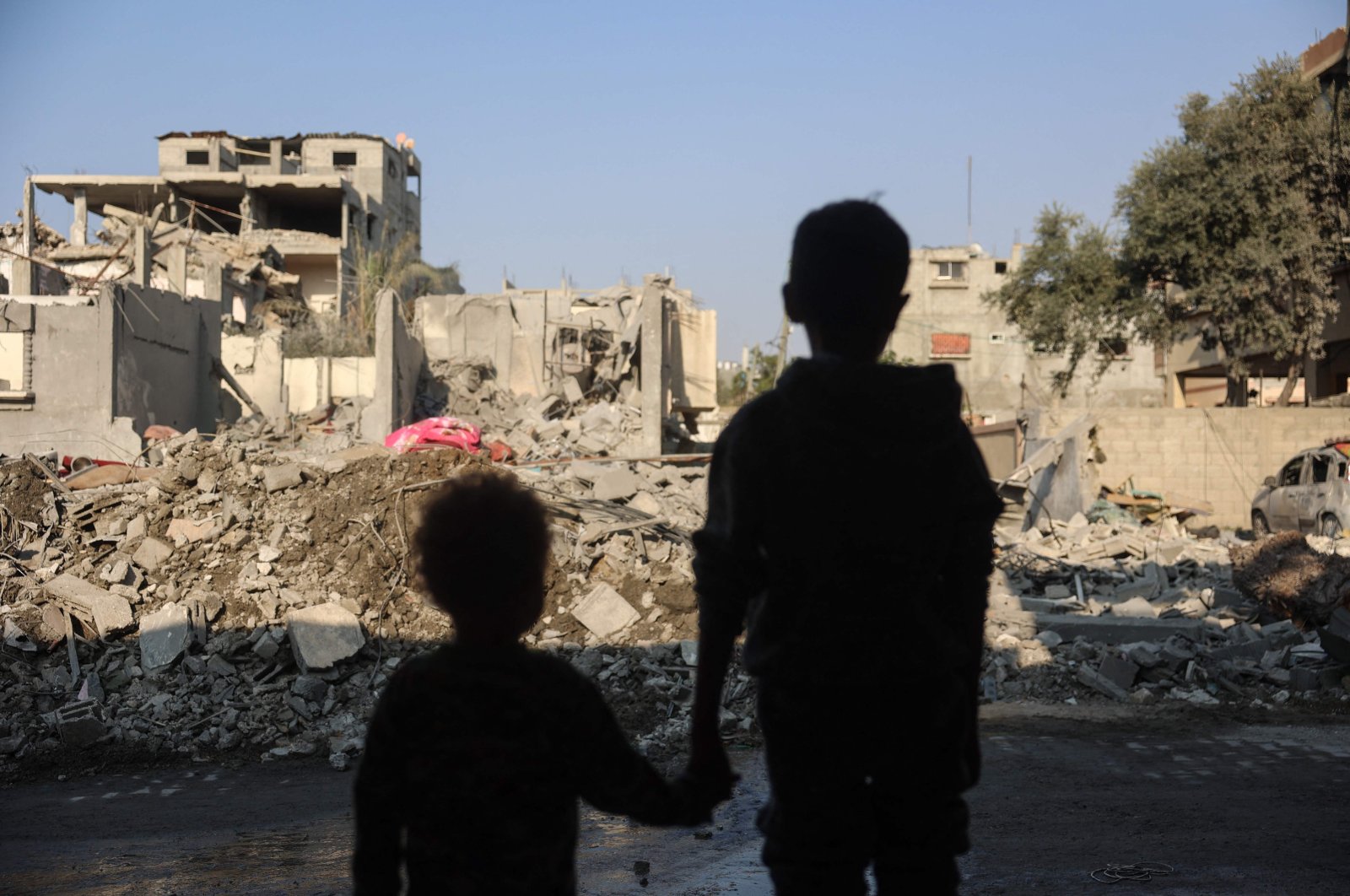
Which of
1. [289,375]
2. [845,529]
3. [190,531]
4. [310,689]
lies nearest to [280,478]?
[190,531]

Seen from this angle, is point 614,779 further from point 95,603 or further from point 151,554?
point 151,554

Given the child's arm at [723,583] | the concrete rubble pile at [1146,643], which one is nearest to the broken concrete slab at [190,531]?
the concrete rubble pile at [1146,643]

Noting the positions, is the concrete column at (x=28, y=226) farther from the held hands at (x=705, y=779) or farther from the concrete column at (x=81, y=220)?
the held hands at (x=705, y=779)

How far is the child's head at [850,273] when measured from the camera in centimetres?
195

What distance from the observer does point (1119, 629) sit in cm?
924

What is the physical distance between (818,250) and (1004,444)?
59.7 ft

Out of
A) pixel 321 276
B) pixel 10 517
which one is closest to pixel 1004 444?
pixel 10 517

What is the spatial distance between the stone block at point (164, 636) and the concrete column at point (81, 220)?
3404 centimetres

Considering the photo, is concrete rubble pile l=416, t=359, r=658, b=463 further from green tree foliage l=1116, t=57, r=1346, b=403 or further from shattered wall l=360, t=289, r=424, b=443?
green tree foliage l=1116, t=57, r=1346, b=403

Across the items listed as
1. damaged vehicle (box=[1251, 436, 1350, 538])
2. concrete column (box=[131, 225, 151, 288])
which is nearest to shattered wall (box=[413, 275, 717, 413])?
concrete column (box=[131, 225, 151, 288])

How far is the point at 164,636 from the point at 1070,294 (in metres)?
23.9

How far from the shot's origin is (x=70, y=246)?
114ft

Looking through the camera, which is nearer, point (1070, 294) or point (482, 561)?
point (482, 561)

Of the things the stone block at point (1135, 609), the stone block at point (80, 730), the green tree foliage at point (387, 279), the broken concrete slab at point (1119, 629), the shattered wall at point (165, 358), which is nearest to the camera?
the stone block at point (80, 730)
